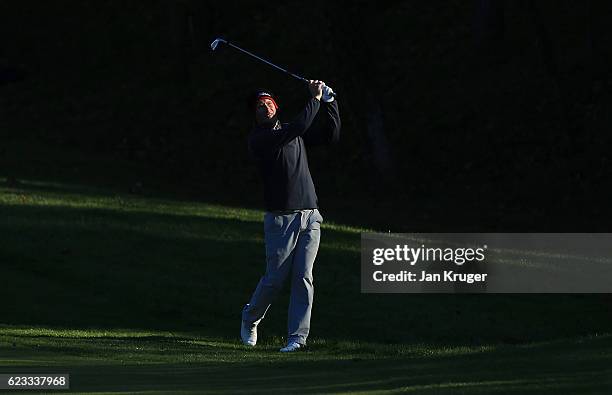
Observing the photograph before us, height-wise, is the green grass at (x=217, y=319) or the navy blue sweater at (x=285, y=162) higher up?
the navy blue sweater at (x=285, y=162)

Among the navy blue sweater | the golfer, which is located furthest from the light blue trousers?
the navy blue sweater

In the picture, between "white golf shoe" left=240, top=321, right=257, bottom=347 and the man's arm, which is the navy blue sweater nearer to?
the man's arm

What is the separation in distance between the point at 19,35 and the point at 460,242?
3207 centimetres

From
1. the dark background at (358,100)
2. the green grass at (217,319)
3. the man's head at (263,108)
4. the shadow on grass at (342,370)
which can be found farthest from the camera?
the dark background at (358,100)

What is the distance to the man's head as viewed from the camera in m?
13.9

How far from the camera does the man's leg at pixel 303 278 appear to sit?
13719 millimetres

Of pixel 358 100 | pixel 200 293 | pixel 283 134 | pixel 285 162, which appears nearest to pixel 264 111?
pixel 283 134

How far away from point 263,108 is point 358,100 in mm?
18789

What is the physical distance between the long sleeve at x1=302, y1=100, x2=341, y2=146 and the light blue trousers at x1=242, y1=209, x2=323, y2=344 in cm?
67

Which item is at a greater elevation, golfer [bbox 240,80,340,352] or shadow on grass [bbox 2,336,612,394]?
golfer [bbox 240,80,340,352]

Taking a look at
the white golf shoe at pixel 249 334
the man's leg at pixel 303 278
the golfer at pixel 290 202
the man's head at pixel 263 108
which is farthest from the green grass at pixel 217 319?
the man's head at pixel 263 108

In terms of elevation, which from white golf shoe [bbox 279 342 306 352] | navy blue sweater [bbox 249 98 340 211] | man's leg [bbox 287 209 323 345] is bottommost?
white golf shoe [bbox 279 342 306 352]

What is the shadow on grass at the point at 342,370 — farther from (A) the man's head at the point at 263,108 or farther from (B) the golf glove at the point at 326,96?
(B) the golf glove at the point at 326,96

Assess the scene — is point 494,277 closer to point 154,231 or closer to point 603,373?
point 154,231
